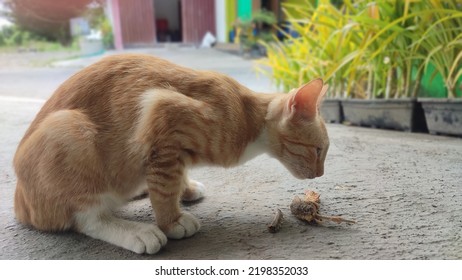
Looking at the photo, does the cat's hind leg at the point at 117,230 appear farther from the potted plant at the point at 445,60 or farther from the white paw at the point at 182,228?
the potted plant at the point at 445,60

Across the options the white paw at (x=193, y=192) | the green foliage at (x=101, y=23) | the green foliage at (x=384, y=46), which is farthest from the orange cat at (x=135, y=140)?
the green foliage at (x=384, y=46)

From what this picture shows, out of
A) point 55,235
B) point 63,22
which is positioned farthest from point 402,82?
point 55,235

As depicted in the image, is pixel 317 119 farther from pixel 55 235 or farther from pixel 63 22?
pixel 63 22

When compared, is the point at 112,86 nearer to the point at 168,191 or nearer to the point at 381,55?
the point at 168,191

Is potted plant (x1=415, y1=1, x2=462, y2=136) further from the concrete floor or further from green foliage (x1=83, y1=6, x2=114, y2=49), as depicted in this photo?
green foliage (x1=83, y1=6, x2=114, y2=49)

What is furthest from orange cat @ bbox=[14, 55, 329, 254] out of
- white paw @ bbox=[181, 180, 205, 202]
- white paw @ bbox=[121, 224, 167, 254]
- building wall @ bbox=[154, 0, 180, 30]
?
building wall @ bbox=[154, 0, 180, 30]
